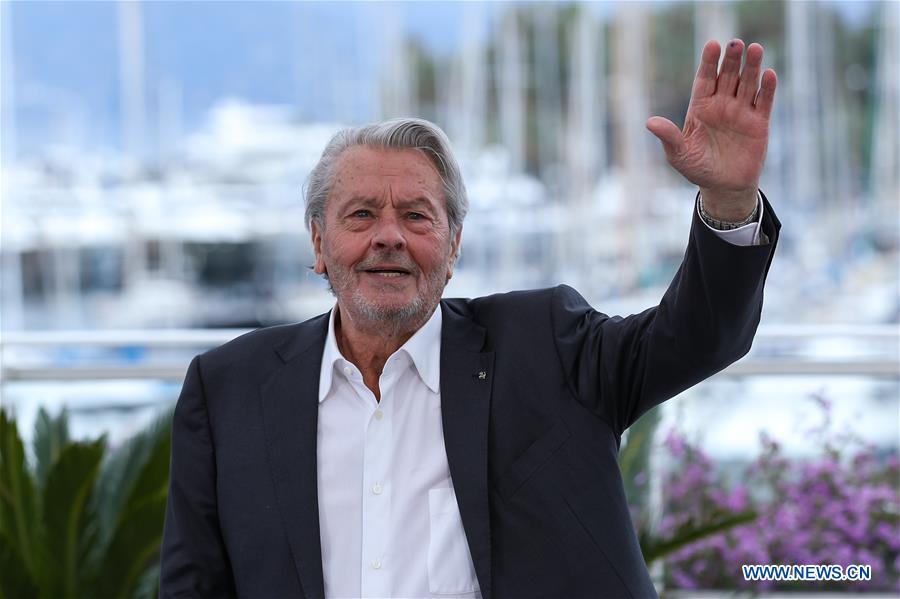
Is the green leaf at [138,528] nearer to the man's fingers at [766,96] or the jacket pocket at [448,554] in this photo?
the jacket pocket at [448,554]

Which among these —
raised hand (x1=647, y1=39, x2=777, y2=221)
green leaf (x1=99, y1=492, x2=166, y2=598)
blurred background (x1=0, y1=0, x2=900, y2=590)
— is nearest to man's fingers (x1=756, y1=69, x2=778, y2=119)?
raised hand (x1=647, y1=39, x2=777, y2=221)

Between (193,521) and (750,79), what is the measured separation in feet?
4.52

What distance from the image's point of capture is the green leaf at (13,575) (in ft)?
11.2

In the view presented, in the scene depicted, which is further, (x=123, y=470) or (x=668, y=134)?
(x=123, y=470)

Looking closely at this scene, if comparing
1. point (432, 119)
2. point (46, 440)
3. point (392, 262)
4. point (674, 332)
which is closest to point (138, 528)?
point (46, 440)

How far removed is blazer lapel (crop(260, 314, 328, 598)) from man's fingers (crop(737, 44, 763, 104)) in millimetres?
1041

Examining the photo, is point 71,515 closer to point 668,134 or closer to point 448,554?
point 448,554

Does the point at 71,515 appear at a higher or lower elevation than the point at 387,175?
lower

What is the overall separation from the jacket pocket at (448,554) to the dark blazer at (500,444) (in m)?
0.04

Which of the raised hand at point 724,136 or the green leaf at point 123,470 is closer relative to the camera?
the raised hand at point 724,136

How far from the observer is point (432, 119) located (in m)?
21.4

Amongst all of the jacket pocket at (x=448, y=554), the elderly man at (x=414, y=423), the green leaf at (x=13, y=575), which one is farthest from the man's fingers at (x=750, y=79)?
the green leaf at (x=13, y=575)

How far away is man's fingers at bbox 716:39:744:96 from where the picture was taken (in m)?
1.74

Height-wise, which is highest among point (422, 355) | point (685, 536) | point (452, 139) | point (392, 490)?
point (452, 139)
